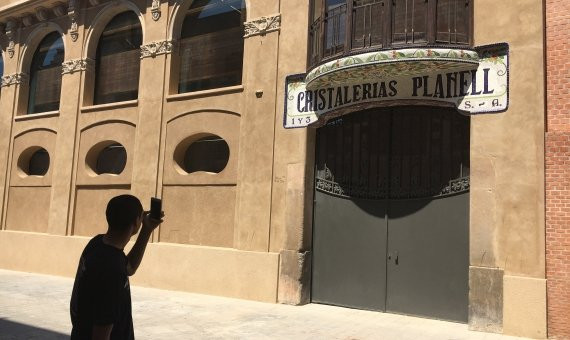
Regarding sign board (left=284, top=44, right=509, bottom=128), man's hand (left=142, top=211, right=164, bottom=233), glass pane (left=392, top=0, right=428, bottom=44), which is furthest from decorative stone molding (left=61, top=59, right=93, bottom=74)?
man's hand (left=142, top=211, right=164, bottom=233)

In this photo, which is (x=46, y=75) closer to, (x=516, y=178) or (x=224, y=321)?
(x=224, y=321)

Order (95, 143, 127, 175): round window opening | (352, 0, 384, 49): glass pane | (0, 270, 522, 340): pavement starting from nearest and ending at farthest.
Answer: (0, 270, 522, 340): pavement → (352, 0, 384, 49): glass pane → (95, 143, 127, 175): round window opening

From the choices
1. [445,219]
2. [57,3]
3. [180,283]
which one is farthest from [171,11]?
[445,219]

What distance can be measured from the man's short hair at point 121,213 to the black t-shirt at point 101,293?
14 centimetres

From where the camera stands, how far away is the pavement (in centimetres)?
835

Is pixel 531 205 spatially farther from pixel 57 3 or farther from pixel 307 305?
pixel 57 3

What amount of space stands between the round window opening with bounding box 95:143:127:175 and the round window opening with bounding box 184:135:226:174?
2.56 metres

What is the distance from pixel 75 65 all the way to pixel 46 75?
7.46 ft

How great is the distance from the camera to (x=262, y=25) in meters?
12.6

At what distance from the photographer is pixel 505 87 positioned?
30.4 feet

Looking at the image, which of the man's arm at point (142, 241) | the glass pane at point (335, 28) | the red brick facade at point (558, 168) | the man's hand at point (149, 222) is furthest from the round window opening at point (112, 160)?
the man's hand at point (149, 222)

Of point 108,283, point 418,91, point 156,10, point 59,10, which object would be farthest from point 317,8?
point 108,283

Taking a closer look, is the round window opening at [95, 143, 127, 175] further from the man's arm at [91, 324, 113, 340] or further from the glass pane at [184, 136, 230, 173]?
the man's arm at [91, 324, 113, 340]

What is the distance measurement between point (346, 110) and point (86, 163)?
9018 mm
